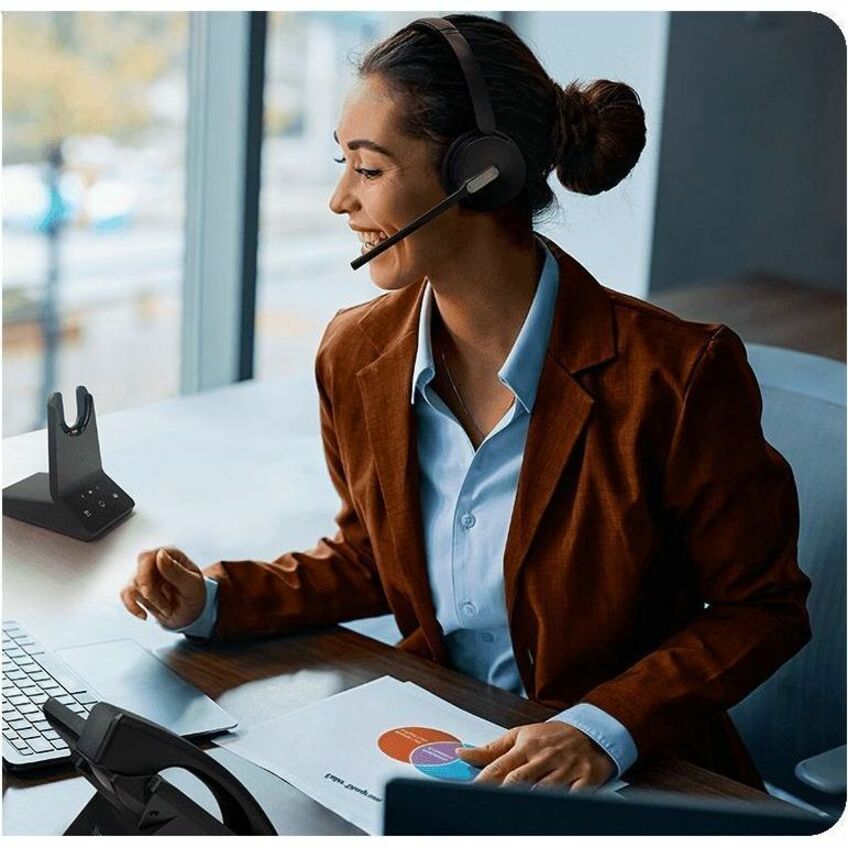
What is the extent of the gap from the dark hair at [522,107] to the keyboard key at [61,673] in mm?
561

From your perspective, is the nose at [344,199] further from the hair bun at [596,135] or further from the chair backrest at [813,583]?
the chair backrest at [813,583]

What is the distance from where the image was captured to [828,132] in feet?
18.5

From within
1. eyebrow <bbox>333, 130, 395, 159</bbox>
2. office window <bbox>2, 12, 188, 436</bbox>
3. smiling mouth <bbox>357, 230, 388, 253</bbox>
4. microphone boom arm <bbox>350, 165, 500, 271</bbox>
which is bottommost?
office window <bbox>2, 12, 188, 436</bbox>

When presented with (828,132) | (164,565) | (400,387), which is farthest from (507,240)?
(828,132)

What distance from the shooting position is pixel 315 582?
1339 millimetres

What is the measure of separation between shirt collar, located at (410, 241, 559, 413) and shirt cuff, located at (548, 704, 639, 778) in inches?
11.8

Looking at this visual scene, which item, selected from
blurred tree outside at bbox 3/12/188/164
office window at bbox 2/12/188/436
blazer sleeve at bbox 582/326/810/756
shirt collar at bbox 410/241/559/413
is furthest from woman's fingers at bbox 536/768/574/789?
blurred tree outside at bbox 3/12/188/164

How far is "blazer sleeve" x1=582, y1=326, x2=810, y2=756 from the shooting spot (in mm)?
1171

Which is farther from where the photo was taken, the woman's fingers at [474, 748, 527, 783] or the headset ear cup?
the headset ear cup

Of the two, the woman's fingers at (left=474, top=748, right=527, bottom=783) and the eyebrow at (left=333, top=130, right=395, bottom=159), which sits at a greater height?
the eyebrow at (left=333, top=130, right=395, bottom=159)

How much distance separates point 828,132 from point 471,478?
4895mm

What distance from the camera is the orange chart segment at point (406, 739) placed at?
1.06 metres

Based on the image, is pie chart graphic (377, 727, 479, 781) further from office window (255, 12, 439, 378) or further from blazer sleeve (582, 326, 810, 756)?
office window (255, 12, 439, 378)
